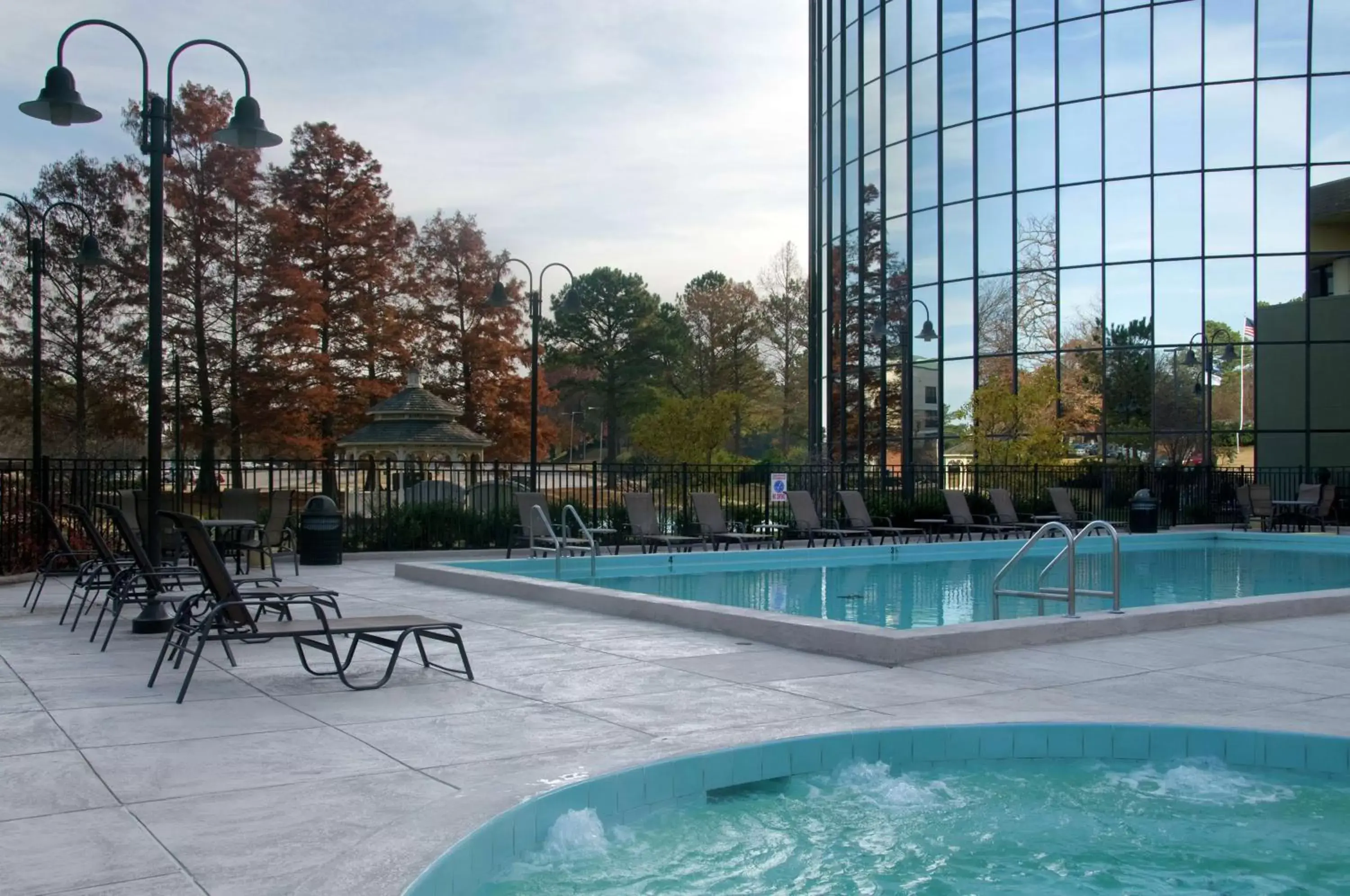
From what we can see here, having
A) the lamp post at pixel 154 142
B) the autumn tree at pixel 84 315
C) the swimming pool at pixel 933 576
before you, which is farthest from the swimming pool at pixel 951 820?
the autumn tree at pixel 84 315

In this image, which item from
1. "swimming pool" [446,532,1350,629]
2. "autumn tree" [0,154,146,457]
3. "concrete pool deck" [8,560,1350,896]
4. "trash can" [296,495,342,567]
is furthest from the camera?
"autumn tree" [0,154,146,457]

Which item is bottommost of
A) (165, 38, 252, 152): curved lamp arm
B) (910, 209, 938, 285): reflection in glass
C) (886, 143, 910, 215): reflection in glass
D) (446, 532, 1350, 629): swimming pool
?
(446, 532, 1350, 629): swimming pool

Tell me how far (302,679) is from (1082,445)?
26.6m

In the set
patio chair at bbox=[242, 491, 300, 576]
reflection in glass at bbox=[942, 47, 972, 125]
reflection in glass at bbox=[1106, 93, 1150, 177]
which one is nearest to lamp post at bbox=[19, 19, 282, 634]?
patio chair at bbox=[242, 491, 300, 576]

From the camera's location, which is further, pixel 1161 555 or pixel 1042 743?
pixel 1161 555

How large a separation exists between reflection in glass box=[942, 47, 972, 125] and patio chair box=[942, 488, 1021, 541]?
43.9 ft

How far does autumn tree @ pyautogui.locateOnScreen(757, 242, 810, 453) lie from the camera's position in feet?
208

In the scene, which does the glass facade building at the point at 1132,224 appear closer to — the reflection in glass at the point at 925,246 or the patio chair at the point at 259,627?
the reflection in glass at the point at 925,246

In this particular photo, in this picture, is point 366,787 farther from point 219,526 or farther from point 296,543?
point 296,543

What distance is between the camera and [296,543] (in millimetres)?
18094

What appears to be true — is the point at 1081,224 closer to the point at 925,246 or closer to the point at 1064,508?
the point at 925,246

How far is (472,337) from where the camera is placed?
4478cm

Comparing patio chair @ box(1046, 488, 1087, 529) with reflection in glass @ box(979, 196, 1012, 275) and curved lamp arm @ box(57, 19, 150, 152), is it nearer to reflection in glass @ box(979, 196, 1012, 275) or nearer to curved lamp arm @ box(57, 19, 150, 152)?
reflection in glass @ box(979, 196, 1012, 275)

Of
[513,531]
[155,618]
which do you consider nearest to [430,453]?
[513,531]
